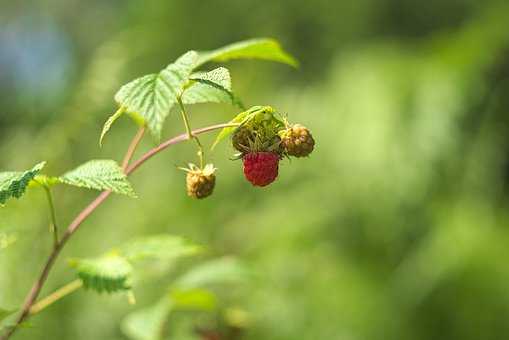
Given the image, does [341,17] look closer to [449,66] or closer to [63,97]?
[449,66]

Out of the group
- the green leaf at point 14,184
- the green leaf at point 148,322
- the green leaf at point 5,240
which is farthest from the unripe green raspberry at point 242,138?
the green leaf at point 148,322

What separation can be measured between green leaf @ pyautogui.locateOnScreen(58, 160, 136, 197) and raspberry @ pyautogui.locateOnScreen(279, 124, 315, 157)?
0.41 ft

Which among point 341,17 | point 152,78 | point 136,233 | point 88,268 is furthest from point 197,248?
point 341,17

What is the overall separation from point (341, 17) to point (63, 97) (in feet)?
3.43

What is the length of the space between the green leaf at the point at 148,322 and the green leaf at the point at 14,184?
0.35 m

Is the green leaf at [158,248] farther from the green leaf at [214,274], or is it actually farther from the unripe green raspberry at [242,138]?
the unripe green raspberry at [242,138]

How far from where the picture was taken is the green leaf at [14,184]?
0.54 meters

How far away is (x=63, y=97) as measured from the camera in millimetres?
2668

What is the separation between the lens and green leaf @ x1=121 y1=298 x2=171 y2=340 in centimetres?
87

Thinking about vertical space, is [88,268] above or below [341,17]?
below

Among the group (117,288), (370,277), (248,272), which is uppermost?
(370,277)

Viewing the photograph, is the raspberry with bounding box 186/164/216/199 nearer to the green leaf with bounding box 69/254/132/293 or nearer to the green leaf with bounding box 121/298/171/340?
the green leaf with bounding box 69/254/132/293

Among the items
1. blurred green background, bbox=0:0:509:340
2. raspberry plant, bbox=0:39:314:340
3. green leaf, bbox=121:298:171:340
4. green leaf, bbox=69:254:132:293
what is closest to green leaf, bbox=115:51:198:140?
raspberry plant, bbox=0:39:314:340

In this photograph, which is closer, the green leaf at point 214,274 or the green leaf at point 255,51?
the green leaf at point 255,51
